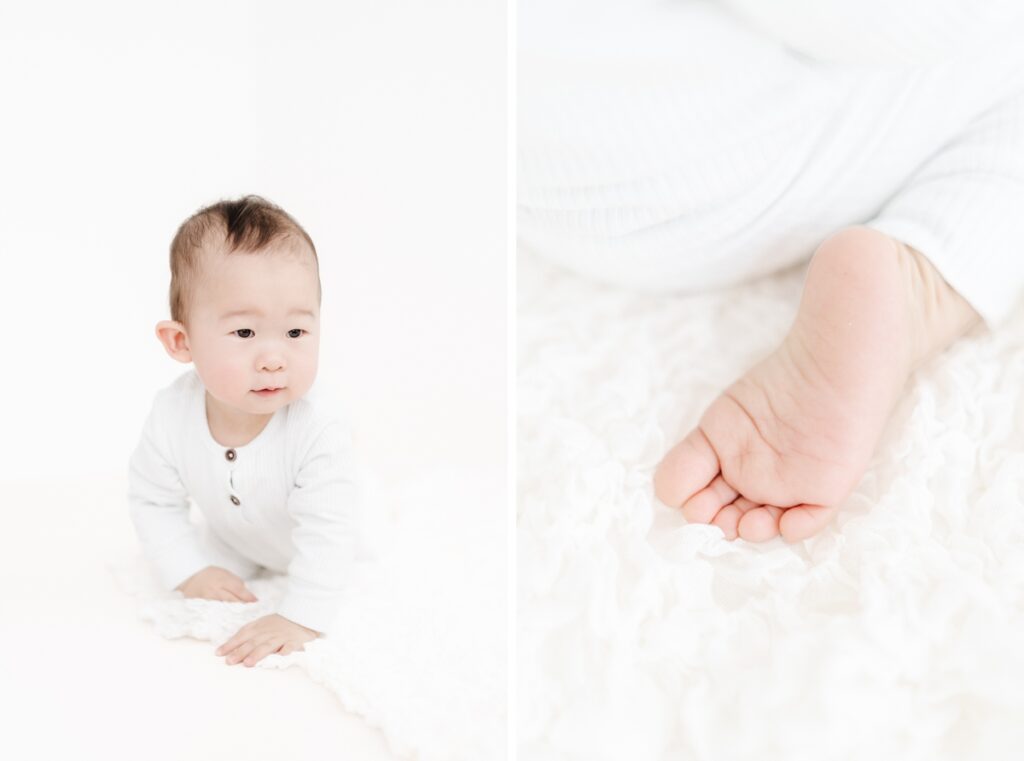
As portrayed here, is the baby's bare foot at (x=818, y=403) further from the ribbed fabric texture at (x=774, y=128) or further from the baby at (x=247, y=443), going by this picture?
the baby at (x=247, y=443)

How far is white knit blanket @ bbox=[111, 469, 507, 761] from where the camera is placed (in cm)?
55

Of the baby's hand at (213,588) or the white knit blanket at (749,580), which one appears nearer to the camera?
the white knit blanket at (749,580)

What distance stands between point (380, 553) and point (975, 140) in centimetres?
55

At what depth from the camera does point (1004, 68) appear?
79 cm

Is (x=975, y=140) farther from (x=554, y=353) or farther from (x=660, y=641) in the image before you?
(x=660, y=641)

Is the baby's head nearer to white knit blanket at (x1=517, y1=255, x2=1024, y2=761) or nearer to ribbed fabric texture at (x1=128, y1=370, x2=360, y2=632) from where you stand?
ribbed fabric texture at (x1=128, y1=370, x2=360, y2=632)

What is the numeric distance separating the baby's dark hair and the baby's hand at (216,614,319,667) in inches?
7.5

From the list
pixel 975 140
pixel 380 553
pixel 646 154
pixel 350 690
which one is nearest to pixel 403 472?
pixel 380 553

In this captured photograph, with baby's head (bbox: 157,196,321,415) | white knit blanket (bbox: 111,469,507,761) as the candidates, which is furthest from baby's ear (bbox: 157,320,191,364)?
white knit blanket (bbox: 111,469,507,761)

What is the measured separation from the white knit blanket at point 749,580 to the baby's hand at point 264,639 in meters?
0.14

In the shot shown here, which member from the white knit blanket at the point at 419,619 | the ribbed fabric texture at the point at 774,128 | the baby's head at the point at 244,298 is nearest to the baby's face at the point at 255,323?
the baby's head at the point at 244,298

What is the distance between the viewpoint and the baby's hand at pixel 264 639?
606 millimetres

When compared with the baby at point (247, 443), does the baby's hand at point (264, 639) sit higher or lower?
lower

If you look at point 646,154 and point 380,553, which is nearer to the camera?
point 380,553
